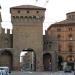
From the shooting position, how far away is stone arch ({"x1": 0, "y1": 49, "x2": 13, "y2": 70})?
295 ft

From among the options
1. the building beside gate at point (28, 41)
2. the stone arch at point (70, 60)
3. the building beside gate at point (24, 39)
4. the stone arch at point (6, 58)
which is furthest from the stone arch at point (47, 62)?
the stone arch at point (70, 60)

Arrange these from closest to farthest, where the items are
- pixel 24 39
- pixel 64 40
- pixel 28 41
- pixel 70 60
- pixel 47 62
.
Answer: pixel 24 39 < pixel 28 41 < pixel 47 62 < pixel 64 40 < pixel 70 60

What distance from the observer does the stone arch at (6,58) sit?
9006cm

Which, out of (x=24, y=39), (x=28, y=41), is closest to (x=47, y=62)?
(x=28, y=41)

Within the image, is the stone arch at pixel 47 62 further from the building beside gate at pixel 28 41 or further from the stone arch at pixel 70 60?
the stone arch at pixel 70 60

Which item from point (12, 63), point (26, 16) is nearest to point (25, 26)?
point (26, 16)

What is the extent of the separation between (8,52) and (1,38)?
4.22 m

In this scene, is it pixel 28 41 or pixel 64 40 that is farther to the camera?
pixel 64 40

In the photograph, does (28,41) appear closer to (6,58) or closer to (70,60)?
(6,58)

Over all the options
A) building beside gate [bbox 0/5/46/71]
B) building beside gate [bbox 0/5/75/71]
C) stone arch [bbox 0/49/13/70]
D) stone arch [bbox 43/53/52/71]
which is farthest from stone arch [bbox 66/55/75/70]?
stone arch [bbox 0/49/13/70]

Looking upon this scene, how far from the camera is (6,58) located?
90.8m

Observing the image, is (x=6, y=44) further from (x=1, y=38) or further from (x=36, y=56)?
(x=36, y=56)

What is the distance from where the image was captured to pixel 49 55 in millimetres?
93562

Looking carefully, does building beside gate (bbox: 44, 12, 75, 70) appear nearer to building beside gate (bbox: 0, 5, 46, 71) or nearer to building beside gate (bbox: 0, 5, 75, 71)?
building beside gate (bbox: 0, 5, 75, 71)
